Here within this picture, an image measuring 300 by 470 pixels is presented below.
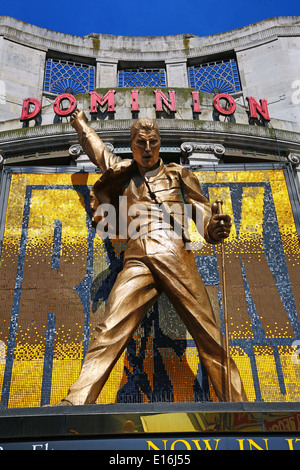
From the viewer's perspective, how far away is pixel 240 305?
9.85 metres

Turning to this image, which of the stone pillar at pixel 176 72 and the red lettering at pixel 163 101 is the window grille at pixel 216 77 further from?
the red lettering at pixel 163 101

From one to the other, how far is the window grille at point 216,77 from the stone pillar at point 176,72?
1.38ft

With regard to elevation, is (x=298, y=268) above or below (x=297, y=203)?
below

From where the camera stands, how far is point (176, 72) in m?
19.3

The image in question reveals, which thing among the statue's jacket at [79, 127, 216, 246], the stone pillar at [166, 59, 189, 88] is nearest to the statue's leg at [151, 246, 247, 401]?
the statue's jacket at [79, 127, 216, 246]

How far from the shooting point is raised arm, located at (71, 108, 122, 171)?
30.8 ft

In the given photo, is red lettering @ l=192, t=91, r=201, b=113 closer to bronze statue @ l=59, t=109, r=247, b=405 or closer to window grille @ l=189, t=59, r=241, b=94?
bronze statue @ l=59, t=109, r=247, b=405

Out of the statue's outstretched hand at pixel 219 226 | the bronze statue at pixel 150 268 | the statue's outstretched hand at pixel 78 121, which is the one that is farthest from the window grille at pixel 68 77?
the statue's outstretched hand at pixel 219 226

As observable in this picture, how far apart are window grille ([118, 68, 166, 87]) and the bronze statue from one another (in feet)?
33.7

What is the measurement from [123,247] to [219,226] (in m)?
3.08

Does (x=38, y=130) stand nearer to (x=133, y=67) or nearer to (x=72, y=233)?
(x=72, y=233)

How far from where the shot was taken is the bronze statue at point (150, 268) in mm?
6902
